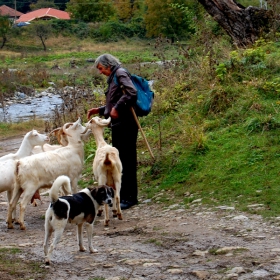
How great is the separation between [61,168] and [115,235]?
66.7 inches

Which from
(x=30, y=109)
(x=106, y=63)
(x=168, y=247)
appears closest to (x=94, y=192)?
(x=168, y=247)

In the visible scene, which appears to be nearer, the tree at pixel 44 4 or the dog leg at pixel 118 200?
the dog leg at pixel 118 200

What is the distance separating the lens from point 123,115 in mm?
9016

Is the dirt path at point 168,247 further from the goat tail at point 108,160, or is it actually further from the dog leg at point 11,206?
the goat tail at point 108,160

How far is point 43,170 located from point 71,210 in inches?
84.0

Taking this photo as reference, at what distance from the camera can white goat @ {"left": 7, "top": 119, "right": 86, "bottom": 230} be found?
8.39m

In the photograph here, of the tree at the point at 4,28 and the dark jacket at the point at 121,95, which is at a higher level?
the dark jacket at the point at 121,95

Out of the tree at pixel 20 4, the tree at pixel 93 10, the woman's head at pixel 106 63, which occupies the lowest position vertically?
the tree at pixel 20 4

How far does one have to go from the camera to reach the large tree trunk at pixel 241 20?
14.5 metres

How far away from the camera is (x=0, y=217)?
30.0ft

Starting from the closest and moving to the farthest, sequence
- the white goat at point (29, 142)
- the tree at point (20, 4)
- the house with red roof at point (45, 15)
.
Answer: the white goat at point (29, 142) < the house with red roof at point (45, 15) < the tree at point (20, 4)

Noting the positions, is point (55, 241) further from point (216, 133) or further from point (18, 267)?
point (216, 133)

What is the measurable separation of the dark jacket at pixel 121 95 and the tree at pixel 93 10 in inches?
2598

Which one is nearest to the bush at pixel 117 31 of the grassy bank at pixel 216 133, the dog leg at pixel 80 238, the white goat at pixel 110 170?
the grassy bank at pixel 216 133
